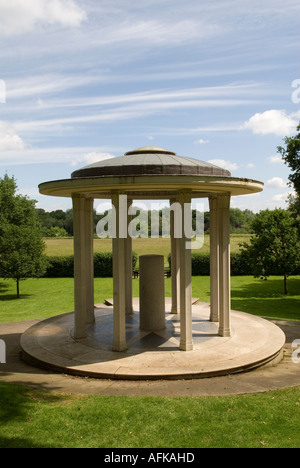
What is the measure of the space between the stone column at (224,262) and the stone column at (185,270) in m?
2.28

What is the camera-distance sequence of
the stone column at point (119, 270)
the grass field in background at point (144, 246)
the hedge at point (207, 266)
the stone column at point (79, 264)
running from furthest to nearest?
1. the grass field in background at point (144, 246)
2. the hedge at point (207, 266)
3. the stone column at point (79, 264)
4. the stone column at point (119, 270)

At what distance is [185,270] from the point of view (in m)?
13.4

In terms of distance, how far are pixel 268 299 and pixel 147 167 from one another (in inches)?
792

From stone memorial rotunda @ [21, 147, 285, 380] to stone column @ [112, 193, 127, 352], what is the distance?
0.03 m

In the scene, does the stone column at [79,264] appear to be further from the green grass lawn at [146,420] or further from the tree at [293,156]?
the tree at [293,156]

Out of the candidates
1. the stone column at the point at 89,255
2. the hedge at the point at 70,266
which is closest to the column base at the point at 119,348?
the stone column at the point at 89,255

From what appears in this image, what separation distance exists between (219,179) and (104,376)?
7.23 metres

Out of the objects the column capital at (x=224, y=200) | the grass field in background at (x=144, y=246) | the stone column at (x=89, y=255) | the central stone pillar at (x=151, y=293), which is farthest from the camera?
the grass field in background at (x=144, y=246)

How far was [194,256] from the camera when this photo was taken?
139 ft

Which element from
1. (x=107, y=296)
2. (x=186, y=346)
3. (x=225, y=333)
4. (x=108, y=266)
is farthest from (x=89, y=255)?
(x=108, y=266)

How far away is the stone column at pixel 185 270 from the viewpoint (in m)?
13.2

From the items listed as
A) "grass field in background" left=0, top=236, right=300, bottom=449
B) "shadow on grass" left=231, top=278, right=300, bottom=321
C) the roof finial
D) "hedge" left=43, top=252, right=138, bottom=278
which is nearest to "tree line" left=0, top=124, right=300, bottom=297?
"shadow on grass" left=231, top=278, right=300, bottom=321

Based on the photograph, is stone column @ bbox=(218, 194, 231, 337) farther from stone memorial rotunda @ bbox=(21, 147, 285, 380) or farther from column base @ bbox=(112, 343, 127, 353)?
column base @ bbox=(112, 343, 127, 353)
